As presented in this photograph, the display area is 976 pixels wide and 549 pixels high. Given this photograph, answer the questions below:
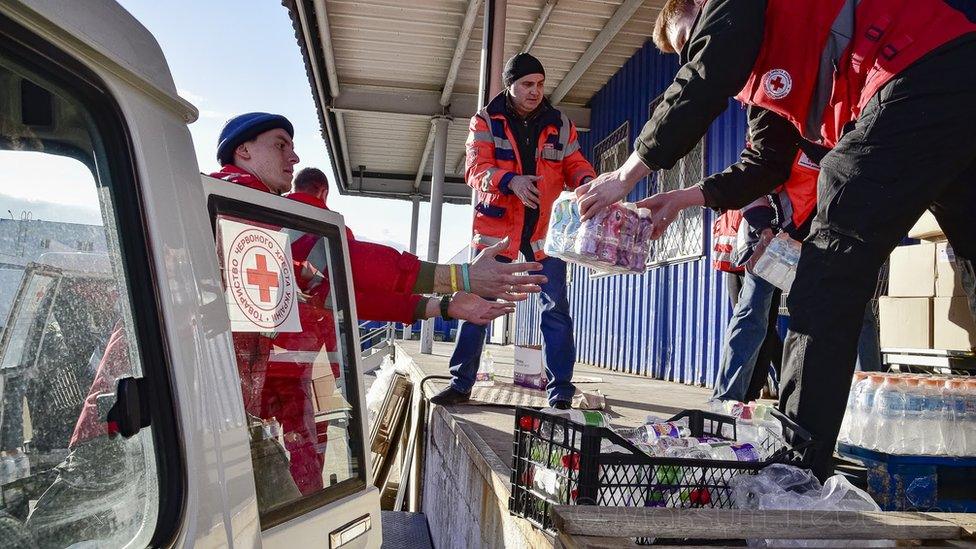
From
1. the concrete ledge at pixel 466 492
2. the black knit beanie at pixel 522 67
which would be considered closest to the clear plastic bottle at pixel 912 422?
the concrete ledge at pixel 466 492

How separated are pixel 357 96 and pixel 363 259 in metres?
9.25

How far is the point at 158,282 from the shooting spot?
1.13m

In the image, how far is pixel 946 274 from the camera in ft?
14.0

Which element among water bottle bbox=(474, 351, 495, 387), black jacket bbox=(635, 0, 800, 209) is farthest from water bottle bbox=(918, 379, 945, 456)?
water bottle bbox=(474, 351, 495, 387)

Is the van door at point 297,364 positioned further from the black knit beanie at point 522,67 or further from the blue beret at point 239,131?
the black knit beanie at point 522,67

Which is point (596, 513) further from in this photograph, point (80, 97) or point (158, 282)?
point (80, 97)

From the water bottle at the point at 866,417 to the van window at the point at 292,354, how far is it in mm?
1662

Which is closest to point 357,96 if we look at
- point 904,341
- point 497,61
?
point 497,61

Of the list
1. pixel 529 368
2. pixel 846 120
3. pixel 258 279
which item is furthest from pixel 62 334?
pixel 529 368

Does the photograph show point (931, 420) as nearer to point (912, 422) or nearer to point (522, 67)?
point (912, 422)

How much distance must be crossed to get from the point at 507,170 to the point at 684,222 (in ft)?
14.5

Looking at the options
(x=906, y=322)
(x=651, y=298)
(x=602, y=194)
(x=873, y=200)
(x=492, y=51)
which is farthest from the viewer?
(x=651, y=298)

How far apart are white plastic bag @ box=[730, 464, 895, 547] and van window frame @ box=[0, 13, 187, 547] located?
108 centimetres

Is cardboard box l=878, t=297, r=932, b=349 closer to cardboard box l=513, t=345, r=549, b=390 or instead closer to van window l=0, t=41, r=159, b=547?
cardboard box l=513, t=345, r=549, b=390
